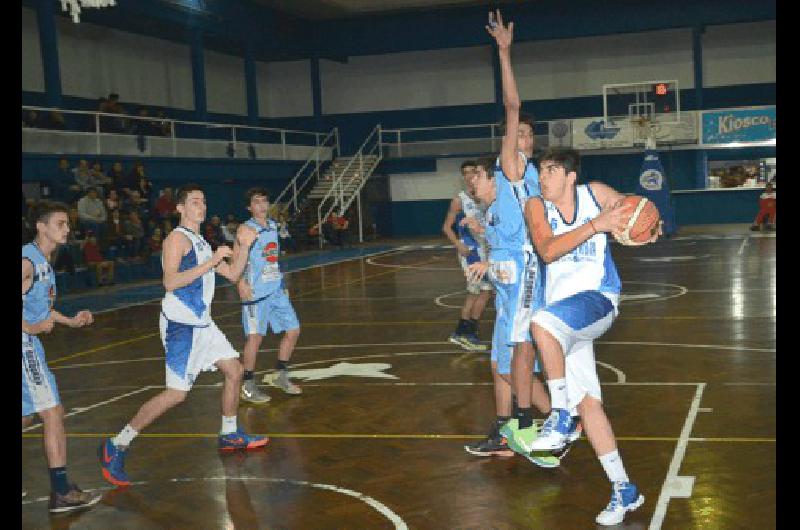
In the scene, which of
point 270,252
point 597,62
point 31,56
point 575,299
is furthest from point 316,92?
point 575,299

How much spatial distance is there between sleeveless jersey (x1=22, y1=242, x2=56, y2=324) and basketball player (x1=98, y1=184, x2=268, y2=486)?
3.01 ft

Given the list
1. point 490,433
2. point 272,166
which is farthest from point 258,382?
point 272,166

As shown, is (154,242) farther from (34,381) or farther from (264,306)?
(34,381)

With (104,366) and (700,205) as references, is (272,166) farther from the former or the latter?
(104,366)

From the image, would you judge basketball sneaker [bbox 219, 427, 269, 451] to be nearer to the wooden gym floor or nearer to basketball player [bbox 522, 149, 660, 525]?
the wooden gym floor

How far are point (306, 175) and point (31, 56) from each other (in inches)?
448

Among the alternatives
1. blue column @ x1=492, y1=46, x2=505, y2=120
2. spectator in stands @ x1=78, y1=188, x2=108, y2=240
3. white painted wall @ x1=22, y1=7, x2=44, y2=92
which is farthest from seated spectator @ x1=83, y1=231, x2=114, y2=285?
blue column @ x1=492, y1=46, x2=505, y2=120

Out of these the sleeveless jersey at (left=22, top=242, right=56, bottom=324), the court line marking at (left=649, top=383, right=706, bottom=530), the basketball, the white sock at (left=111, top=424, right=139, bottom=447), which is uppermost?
the basketball

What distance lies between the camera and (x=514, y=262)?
6883 mm

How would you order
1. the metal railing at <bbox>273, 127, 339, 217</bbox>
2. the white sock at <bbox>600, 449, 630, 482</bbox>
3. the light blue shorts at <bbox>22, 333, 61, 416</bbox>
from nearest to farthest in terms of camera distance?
the white sock at <bbox>600, 449, 630, 482</bbox>
the light blue shorts at <bbox>22, 333, 61, 416</bbox>
the metal railing at <bbox>273, 127, 339, 217</bbox>

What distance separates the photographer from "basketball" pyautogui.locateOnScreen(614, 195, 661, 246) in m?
5.24

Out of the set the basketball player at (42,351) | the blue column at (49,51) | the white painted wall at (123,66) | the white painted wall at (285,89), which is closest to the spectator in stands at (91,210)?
the blue column at (49,51)

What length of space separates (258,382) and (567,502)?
199 inches

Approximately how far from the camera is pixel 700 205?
35.7 meters
